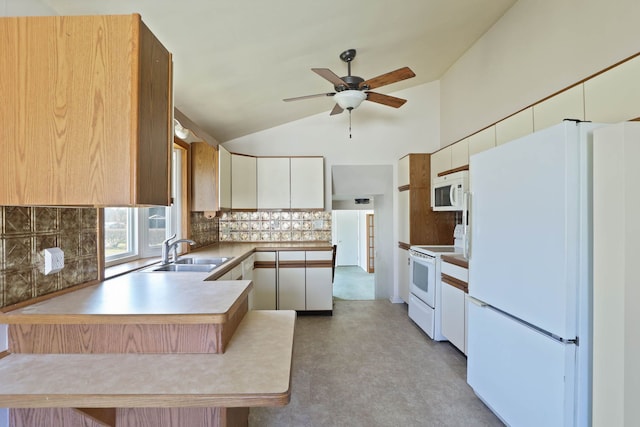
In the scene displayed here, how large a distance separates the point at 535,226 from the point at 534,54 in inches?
77.5

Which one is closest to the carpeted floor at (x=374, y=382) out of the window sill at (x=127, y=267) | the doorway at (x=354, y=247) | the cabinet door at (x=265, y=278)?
the cabinet door at (x=265, y=278)

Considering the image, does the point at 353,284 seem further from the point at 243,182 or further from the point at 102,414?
the point at 102,414

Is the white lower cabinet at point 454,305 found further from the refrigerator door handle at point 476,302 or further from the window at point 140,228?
the window at point 140,228

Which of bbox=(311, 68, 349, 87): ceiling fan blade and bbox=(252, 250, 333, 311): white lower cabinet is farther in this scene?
bbox=(252, 250, 333, 311): white lower cabinet

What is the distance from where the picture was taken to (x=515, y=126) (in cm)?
229

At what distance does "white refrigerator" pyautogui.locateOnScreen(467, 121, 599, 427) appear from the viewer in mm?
1338

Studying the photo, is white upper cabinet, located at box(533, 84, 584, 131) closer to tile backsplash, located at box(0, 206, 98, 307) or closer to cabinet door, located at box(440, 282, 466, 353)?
cabinet door, located at box(440, 282, 466, 353)

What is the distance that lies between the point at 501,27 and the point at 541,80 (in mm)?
858

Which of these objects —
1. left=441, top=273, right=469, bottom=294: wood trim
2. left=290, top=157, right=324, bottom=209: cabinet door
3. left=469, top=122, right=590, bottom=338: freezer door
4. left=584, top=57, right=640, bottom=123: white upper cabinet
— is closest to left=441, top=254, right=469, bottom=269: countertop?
left=441, top=273, right=469, bottom=294: wood trim

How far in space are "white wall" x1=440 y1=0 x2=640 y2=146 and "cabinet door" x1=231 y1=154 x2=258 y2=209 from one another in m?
2.66

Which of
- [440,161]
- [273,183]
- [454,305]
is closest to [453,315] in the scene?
[454,305]

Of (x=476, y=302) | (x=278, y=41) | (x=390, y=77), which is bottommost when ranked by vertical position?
(x=476, y=302)

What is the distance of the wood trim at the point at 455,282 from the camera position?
99.7 inches

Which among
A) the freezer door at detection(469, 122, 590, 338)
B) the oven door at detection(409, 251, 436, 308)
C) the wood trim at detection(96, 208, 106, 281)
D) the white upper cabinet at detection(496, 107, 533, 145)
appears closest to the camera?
the freezer door at detection(469, 122, 590, 338)
